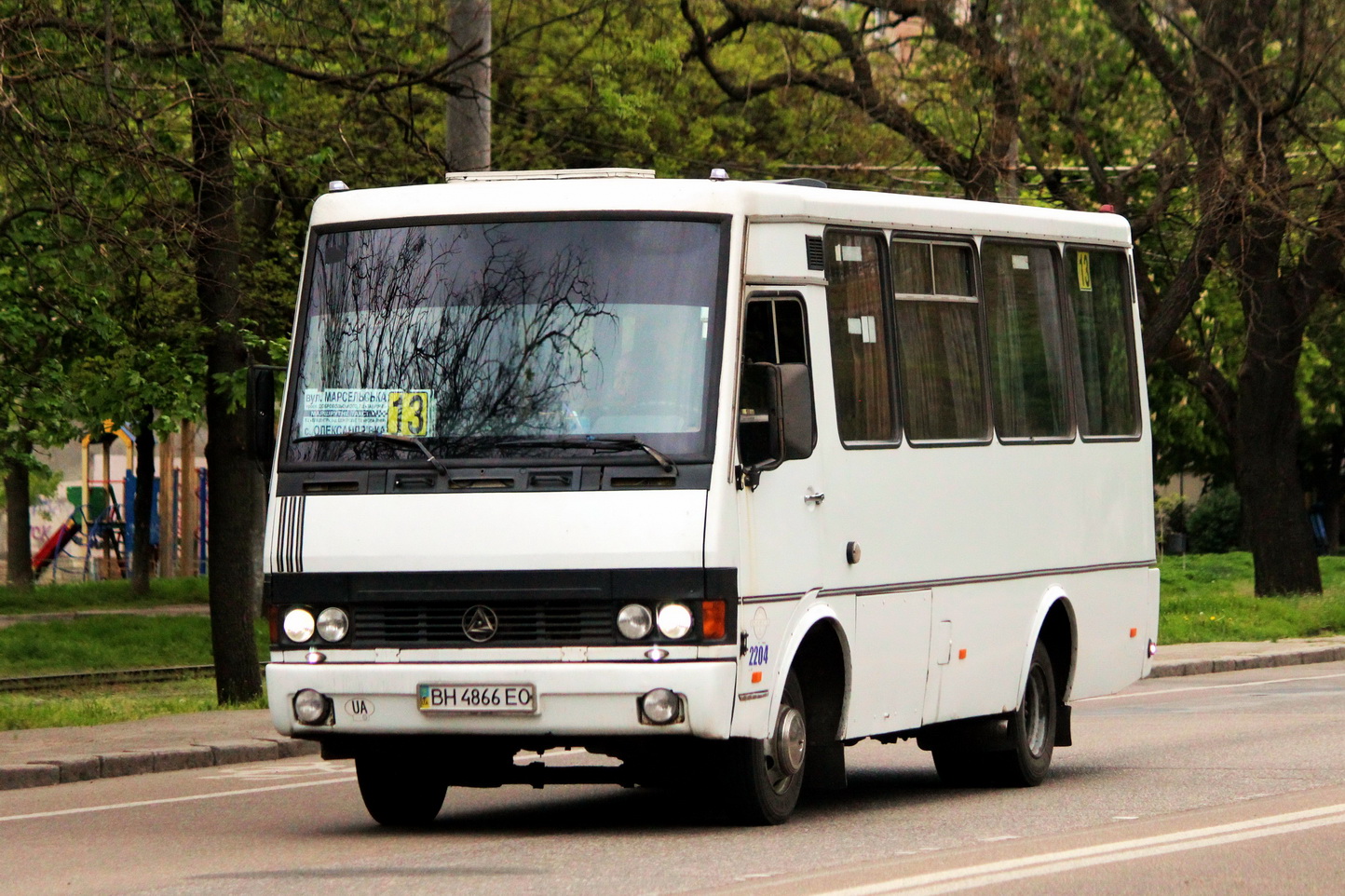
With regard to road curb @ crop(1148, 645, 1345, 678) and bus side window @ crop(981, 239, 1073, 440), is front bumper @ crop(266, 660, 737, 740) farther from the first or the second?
road curb @ crop(1148, 645, 1345, 678)

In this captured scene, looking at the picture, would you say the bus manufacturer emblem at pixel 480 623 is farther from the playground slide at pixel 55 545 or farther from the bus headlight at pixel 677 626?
the playground slide at pixel 55 545

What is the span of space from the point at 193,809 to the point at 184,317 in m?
12.5

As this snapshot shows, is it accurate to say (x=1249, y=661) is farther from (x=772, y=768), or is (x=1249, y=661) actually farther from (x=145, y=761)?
(x=772, y=768)

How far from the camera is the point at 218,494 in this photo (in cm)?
2036

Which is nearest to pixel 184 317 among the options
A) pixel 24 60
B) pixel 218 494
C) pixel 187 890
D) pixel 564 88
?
pixel 218 494

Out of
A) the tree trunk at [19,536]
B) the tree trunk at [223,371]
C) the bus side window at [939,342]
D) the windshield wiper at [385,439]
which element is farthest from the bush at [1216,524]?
the windshield wiper at [385,439]

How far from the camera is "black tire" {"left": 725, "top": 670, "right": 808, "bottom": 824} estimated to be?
1003 centimetres

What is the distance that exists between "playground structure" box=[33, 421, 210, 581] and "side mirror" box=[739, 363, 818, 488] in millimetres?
34461

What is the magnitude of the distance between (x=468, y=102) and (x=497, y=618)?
29.0 ft

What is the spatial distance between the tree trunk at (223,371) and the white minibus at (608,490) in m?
5.84

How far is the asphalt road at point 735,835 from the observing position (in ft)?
28.1

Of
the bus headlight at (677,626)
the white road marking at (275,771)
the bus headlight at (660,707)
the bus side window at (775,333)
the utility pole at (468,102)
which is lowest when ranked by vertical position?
the white road marking at (275,771)

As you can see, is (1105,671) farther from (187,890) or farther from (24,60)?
(24,60)

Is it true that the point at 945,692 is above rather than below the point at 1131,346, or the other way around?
below
